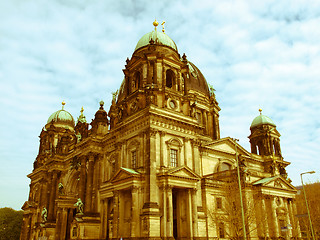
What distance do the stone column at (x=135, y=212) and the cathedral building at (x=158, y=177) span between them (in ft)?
0.32

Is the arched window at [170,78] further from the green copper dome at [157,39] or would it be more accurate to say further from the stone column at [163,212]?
the stone column at [163,212]

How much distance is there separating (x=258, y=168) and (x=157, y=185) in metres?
26.1

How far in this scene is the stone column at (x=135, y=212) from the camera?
101 feet

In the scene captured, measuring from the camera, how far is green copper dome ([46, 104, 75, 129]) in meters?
67.6

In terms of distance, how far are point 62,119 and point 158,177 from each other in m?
43.0

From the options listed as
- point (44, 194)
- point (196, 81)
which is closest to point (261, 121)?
point (196, 81)

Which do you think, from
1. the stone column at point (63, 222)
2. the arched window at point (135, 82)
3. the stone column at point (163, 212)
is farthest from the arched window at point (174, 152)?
the stone column at point (63, 222)

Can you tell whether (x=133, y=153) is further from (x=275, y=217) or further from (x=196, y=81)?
(x=196, y=81)

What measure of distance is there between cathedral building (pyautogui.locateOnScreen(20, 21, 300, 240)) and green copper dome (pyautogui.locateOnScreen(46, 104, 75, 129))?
51.8 feet

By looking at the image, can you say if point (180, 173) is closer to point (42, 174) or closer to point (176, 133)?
point (176, 133)

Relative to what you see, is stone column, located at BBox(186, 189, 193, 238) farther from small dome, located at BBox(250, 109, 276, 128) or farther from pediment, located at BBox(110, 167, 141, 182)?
small dome, located at BBox(250, 109, 276, 128)

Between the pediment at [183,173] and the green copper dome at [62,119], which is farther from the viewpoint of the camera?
the green copper dome at [62,119]

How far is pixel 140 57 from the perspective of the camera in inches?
1549

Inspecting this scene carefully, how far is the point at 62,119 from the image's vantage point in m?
68.6
